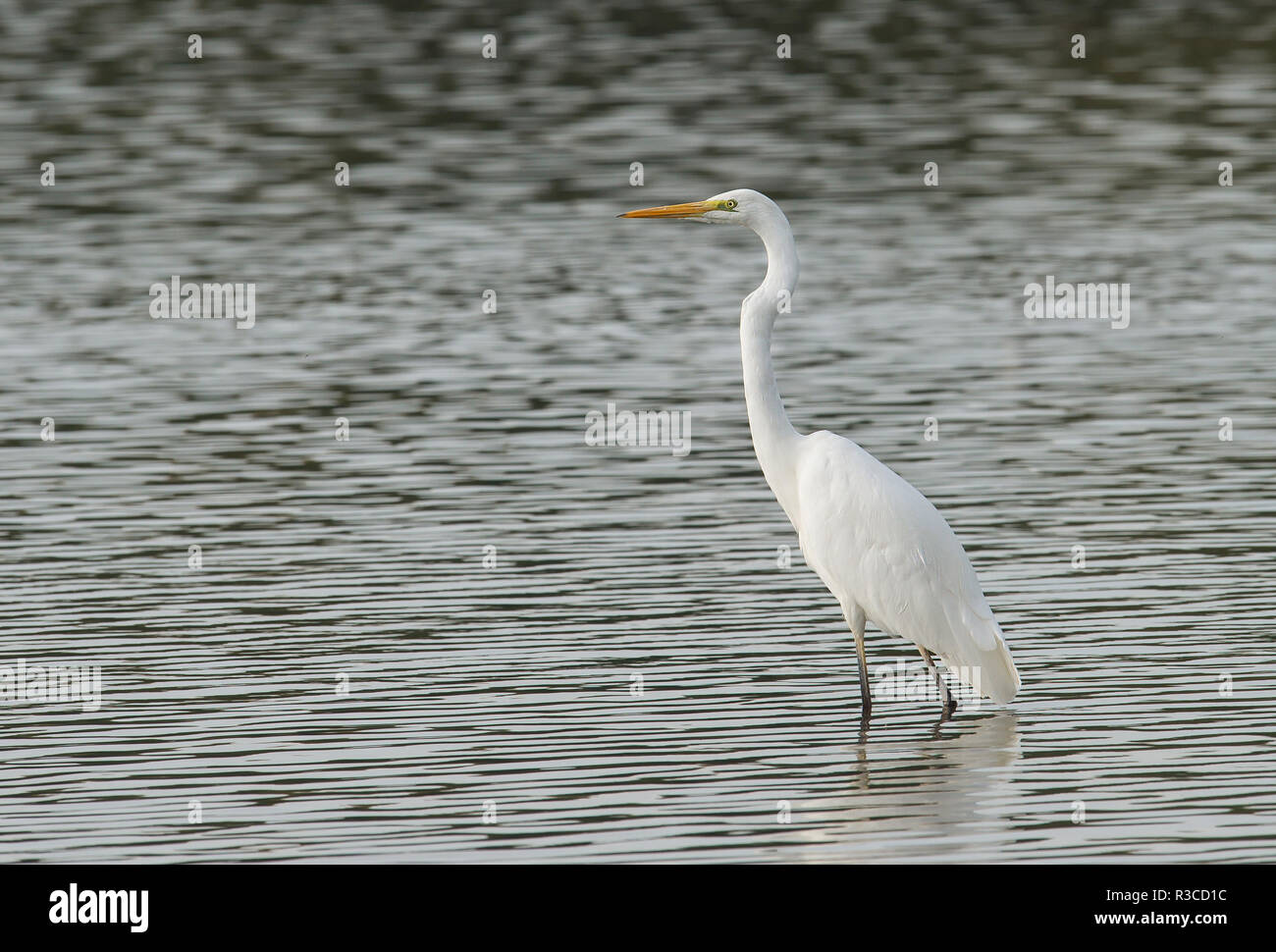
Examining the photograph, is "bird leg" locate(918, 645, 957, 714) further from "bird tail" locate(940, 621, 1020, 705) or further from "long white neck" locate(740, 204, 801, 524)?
"long white neck" locate(740, 204, 801, 524)

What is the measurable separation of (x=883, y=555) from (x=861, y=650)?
499 millimetres

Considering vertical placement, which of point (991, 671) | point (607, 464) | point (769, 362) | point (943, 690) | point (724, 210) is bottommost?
point (943, 690)

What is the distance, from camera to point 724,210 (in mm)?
12688

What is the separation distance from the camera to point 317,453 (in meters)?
18.8

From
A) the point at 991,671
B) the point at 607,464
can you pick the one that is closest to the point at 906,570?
the point at 991,671

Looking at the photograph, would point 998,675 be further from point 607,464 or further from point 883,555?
point 607,464

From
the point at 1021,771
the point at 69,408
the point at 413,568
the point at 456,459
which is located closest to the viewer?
the point at 1021,771

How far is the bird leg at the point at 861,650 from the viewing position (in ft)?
38.9

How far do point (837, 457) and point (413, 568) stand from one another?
13.7 feet

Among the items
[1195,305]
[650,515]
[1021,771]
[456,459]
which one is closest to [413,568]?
[650,515]

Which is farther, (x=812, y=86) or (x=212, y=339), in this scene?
(x=812, y=86)

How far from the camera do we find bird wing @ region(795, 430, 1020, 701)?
11.8 m

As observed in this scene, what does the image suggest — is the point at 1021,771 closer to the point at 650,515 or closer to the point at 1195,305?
the point at 650,515

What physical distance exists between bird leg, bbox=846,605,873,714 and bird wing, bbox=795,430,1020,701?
0.09 m
